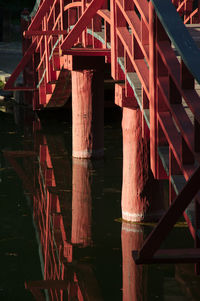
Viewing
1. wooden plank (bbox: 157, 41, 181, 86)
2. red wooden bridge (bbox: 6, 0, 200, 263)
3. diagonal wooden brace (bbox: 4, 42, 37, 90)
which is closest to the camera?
red wooden bridge (bbox: 6, 0, 200, 263)

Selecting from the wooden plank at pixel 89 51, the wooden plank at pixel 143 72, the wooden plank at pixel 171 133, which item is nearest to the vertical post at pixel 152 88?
the wooden plank at pixel 171 133

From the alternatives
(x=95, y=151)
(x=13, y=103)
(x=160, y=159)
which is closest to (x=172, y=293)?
(x=160, y=159)

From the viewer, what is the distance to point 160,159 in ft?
24.9

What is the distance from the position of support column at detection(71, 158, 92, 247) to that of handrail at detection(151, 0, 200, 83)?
402 centimetres

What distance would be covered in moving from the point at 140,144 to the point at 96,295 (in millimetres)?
2429

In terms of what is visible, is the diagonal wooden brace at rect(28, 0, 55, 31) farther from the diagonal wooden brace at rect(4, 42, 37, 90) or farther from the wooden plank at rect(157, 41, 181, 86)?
the wooden plank at rect(157, 41, 181, 86)

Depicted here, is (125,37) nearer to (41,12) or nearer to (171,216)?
(171,216)

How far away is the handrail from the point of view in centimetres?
614

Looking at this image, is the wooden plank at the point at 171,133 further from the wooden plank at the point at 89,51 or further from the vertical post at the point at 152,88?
the wooden plank at the point at 89,51

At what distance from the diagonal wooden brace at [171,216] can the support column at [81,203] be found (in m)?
4.49

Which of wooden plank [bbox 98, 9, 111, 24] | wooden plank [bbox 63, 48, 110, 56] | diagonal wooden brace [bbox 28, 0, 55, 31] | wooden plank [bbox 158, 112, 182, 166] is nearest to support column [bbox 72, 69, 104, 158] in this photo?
diagonal wooden brace [bbox 28, 0, 55, 31]

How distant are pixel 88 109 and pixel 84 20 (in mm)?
3208

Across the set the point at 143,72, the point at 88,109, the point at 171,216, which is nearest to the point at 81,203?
the point at 88,109

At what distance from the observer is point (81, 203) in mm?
12133
